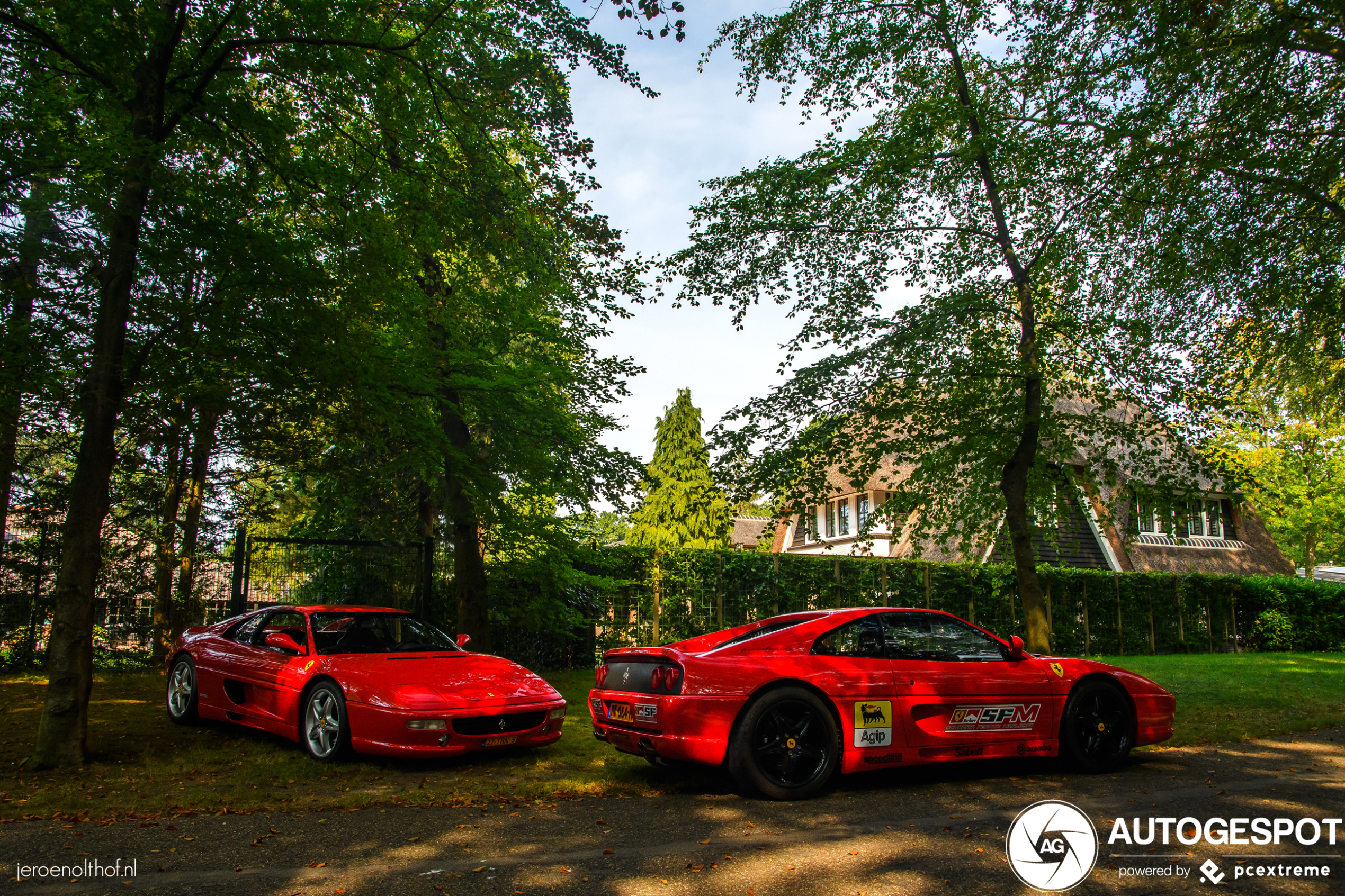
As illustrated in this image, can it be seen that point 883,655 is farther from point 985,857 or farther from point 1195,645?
point 1195,645

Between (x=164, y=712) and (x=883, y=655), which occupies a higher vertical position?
(x=883, y=655)

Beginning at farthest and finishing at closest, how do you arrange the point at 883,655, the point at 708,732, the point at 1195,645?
the point at 1195,645 < the point at 883,655 < the point at 708,732

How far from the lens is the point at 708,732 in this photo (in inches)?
219

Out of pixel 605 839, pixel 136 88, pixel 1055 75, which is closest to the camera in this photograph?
pixel 605 839

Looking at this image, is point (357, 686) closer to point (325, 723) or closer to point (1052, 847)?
point (325, 723)

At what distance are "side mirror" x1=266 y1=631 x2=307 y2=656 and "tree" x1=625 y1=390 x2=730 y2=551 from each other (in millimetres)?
22881

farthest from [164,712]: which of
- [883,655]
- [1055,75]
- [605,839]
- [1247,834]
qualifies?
[1055,75]

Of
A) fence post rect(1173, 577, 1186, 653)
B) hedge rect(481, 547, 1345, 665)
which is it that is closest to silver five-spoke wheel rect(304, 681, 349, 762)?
hedge rect(481, 547, 1345, 665)

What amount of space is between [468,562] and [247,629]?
5.07 metres

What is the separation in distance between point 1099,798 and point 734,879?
3201 millimetres

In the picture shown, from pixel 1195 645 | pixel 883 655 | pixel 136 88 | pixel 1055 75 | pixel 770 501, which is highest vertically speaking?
pixel 1055 75

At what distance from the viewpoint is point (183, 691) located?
8.63 m

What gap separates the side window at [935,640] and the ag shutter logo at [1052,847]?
1.35m

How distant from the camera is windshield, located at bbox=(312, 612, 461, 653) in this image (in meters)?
7.68
